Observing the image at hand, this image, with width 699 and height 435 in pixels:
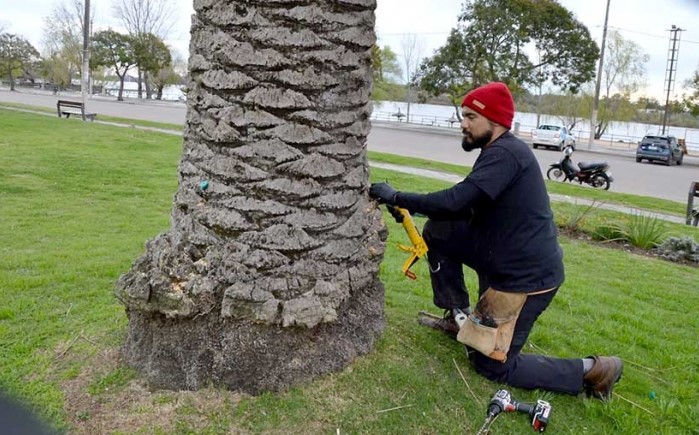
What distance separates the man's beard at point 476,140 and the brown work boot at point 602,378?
4.58 feet

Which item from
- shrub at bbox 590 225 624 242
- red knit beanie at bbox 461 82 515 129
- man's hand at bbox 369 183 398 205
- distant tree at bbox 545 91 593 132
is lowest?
shrub at bbox 590 225 624 242

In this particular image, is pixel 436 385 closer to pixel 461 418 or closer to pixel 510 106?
pixel 461 418

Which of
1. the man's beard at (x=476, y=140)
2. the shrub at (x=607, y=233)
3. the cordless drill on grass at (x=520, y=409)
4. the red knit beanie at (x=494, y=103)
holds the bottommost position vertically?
the cordless drill on grass at (x=520, y=409)

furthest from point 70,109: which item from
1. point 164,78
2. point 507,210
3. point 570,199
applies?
point 164,78

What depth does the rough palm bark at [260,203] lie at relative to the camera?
2.50 m

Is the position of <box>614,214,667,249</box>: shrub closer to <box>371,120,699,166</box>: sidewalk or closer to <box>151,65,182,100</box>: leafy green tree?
<box>371,120,699,166</box>: sidewalk

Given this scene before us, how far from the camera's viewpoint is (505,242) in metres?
3.12

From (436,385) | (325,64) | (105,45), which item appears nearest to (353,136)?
(325,64)

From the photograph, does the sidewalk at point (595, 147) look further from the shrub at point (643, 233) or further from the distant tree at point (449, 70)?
the shrub at point (643, 233)

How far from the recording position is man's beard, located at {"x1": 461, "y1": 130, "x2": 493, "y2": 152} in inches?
125

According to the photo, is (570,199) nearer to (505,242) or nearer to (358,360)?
(505,242)

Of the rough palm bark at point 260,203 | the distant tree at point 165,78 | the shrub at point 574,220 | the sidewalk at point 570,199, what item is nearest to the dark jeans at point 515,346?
the rough palm bark at point 260,203

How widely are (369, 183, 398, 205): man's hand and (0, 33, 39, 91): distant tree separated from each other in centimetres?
6434

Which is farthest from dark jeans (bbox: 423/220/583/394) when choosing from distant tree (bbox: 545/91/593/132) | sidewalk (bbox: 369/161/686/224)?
distant tree (bbox: 545/91/593/132)
